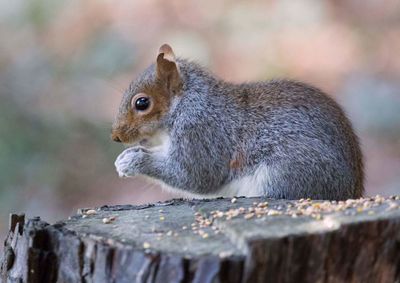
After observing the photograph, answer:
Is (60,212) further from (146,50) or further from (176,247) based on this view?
(176,247)

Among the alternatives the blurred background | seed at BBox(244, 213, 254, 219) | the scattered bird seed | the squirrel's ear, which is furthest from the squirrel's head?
Answer: the blurred background

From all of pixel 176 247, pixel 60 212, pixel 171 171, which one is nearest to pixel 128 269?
pixel 176 247

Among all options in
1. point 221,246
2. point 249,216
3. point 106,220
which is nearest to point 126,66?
point 106,220

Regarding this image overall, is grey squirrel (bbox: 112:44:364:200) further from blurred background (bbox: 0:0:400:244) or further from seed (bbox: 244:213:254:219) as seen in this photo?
blurred background (bbox: 0:0:400:244)

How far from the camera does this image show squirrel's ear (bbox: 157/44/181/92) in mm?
3721

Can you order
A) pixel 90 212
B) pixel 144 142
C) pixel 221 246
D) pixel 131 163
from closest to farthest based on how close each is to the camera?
1. pixel 221 246
2. pixel 90 212
3. pixel 131 163
4. pixel 144 142

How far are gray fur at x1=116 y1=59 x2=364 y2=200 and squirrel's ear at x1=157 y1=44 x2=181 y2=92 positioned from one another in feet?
0.12

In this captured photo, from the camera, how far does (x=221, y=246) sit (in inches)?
92.7

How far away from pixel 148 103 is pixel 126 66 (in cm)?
370

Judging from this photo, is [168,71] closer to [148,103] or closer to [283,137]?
[148,103]

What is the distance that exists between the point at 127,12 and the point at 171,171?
459cm

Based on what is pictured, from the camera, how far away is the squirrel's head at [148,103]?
374cm

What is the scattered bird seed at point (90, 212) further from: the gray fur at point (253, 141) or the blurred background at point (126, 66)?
the blurred background at point (126, 66)

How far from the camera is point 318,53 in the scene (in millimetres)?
7652
